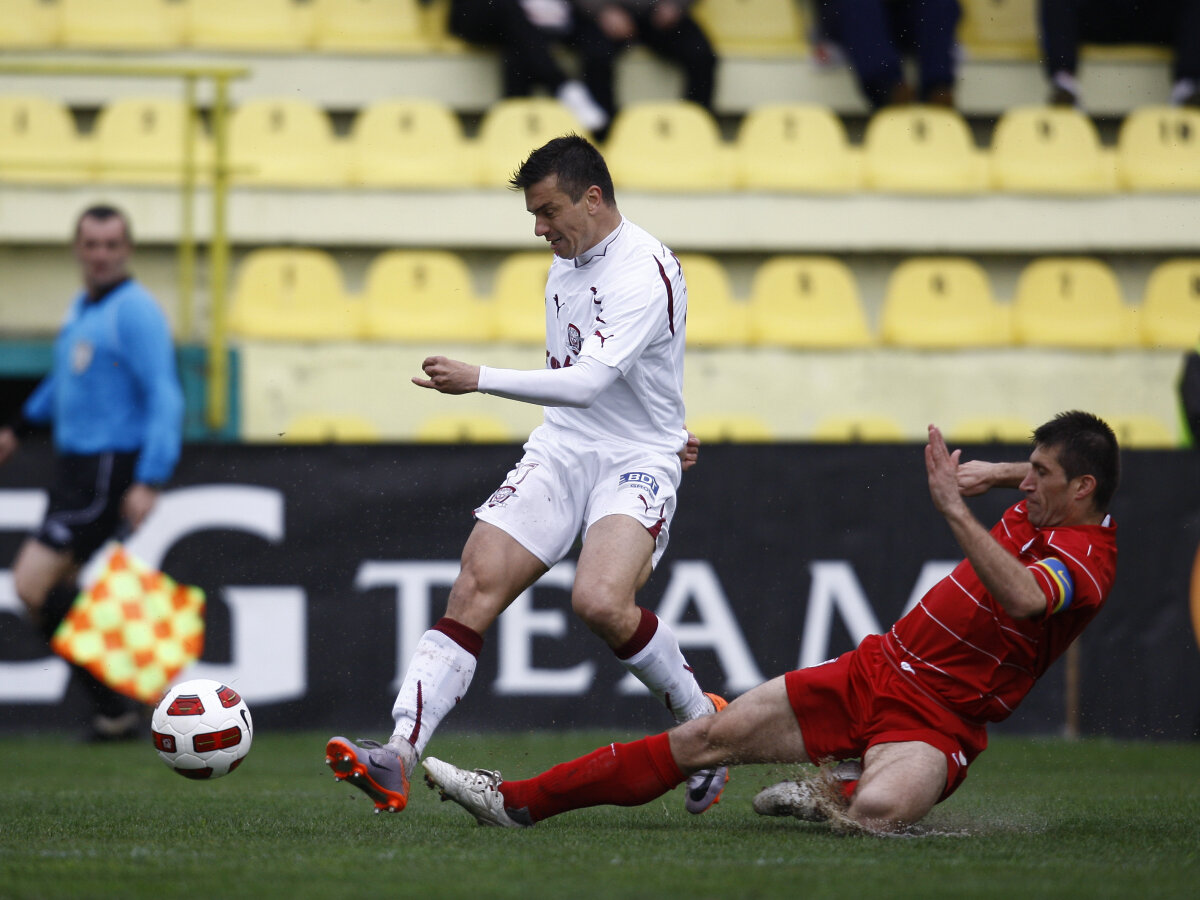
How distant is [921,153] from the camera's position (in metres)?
10.7

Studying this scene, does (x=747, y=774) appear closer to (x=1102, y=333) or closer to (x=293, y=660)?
(x=293, y=660)

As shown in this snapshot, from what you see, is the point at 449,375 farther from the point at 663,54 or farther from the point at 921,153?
the point at 663,54

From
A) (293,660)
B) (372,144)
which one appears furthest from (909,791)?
(372,144)

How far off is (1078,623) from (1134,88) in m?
8.03

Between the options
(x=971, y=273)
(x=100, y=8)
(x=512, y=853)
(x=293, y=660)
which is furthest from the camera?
(x=100, y=8)

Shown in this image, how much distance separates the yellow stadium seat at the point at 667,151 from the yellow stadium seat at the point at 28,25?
400cm

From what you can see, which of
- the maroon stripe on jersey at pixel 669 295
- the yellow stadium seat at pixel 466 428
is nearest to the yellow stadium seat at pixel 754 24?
the yellow stadium seat at pixel 466 428

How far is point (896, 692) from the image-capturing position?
4465mm

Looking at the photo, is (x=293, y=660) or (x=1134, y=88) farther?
(x=1134, y=88)

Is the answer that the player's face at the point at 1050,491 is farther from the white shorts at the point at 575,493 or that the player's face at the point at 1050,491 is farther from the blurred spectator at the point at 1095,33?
the blurred spectator at the point at 1095,33

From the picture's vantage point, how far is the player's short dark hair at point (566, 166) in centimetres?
489

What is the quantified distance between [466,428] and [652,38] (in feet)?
11.9

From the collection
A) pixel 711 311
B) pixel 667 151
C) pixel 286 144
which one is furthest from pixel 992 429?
pixel 286 144

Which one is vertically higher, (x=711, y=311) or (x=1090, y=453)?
(x=711, y=311)
